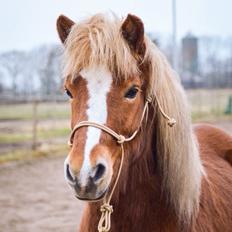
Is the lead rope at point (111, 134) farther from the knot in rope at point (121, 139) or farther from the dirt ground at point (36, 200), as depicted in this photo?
the dirt ground at point (36, 200)

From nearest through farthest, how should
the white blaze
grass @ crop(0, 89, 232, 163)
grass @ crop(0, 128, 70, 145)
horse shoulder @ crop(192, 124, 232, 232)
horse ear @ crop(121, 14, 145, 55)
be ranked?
1. the white blaze
2. horse ear @ crop(121, 14, 145, 55)
3. horse shoulder @ crop(192, 124, 232, 232)
4. grass @ crop(0, 89, 232, 163)
5. grass @ crop(0, 128, 70, 145)

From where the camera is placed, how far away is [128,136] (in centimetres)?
222

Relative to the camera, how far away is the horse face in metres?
1.91

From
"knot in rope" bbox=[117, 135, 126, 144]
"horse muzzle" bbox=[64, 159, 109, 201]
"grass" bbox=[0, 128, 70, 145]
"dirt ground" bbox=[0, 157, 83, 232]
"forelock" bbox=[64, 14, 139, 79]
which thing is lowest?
"grass" bbox=[0, 128, 70, 145]

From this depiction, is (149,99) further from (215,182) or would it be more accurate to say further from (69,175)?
(215,182)

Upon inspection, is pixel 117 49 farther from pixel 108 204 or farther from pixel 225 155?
pixel 225 155

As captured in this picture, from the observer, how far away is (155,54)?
2410mm

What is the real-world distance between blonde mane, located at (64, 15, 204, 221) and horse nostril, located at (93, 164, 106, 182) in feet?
1.57

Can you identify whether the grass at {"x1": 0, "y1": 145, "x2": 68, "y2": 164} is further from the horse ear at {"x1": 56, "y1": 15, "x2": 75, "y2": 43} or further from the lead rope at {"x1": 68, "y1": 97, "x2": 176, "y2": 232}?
the lead rope at {"x1": 68, "y1": 97, "x2": 176, "y2": 232}

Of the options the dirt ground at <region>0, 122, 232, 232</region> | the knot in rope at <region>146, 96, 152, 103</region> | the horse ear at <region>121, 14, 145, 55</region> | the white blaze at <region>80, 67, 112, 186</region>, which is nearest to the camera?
the white blaze at <region>80, 67, 112, 186</region>

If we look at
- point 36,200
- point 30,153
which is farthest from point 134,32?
point 30,153

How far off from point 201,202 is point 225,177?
54 centimetres

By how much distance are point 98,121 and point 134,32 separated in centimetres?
53

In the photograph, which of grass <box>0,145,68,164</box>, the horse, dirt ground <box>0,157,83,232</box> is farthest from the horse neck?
grass <box>0,145,68,164</box>
